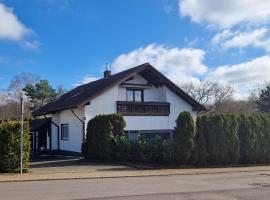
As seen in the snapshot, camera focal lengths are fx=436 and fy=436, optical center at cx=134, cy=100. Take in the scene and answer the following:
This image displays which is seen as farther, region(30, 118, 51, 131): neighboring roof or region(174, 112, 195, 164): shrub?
region(30, 118, 51, 131): neighboring roof

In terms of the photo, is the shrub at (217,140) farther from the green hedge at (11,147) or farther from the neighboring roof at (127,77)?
the green hedge at (11,147)

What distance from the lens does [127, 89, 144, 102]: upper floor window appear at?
31.9 metres

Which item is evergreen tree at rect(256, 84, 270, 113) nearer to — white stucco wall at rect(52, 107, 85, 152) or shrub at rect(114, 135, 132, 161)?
white stucco wall at rect(52, 107, 85, 152)

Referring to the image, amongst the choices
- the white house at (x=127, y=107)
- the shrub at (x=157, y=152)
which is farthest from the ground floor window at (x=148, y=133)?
the shrub at (x=157, y=152)

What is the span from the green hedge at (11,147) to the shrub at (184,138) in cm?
801

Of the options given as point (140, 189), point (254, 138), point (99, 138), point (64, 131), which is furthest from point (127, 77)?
point (140, 189)

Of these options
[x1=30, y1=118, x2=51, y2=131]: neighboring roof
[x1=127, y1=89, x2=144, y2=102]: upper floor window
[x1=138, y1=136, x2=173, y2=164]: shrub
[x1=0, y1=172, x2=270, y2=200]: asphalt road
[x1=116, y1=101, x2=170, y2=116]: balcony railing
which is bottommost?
[x1=0, y1=172, x2=270, y2=200]: asphalt road

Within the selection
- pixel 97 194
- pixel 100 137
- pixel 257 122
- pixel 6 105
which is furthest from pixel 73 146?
pixel 6 105

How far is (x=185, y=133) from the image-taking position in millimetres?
23438

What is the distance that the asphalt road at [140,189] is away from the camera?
39.5ft

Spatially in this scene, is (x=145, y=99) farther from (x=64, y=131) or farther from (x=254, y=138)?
(x=254, y=138)

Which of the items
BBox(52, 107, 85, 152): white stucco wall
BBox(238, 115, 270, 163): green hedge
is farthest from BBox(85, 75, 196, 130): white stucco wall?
BBox(238, 115, 270, 163): green hedge

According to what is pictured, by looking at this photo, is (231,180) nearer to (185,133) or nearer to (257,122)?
(185,133)

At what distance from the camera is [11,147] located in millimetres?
19672
